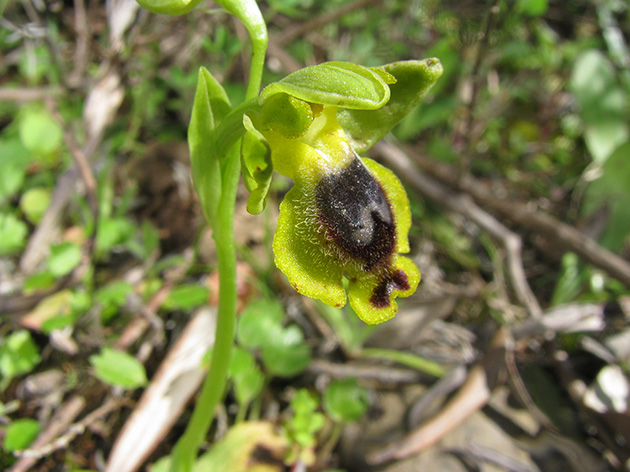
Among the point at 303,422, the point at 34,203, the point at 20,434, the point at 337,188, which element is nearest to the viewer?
the point at 337,188

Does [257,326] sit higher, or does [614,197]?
[257,326]

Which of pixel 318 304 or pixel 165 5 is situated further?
pixel 318 304

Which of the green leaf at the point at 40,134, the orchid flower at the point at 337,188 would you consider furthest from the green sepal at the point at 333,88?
the green leaf at the point at 40,134

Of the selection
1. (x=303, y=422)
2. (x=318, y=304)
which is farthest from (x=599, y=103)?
(x=303, y=422)

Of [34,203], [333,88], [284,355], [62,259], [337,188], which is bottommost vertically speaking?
[284,355]

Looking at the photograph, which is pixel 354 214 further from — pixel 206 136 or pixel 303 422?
pixel 303 422

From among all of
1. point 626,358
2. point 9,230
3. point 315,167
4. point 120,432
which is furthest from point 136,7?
point 626,358

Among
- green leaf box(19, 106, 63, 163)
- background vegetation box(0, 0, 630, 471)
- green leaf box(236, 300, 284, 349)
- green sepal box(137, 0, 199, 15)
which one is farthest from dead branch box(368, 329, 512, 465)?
green leaf box(19, 106, 63, 163)

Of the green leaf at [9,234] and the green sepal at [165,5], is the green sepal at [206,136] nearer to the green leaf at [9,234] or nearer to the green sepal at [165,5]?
the green sepal at [165,5]

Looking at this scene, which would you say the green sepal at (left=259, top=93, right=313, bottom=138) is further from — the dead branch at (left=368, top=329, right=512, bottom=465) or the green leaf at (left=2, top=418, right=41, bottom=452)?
the green leaf at (left=2, top=418, right=41, bottom=452)
